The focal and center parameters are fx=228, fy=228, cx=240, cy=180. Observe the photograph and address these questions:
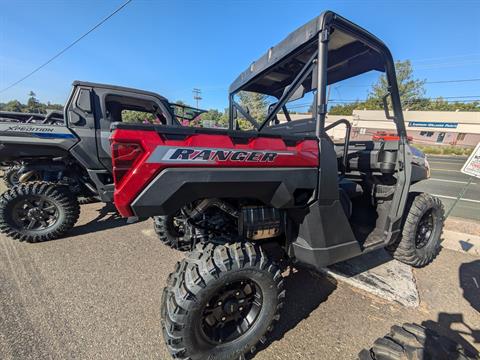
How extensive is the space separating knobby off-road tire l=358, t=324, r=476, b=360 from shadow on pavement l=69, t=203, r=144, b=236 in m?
4.13

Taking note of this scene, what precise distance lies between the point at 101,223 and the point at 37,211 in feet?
3.16

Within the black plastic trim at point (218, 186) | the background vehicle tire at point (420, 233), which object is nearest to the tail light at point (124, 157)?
the black plastic trim at point (218, 186)

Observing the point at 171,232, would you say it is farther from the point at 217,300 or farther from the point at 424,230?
the point at 424,230

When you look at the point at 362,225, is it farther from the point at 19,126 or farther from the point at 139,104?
the point at 19,126

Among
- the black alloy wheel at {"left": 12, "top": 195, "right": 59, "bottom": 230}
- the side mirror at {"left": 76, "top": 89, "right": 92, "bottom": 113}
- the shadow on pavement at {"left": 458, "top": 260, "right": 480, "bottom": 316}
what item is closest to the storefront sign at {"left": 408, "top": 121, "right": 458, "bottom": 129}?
the shadow on pavement at {"left": 458, "top": 260, "right": 480, "bottom": 316}

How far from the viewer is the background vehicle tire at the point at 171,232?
312cm

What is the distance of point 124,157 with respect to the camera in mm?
1275

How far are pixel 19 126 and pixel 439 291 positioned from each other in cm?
611

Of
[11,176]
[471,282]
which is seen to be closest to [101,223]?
[11,176]

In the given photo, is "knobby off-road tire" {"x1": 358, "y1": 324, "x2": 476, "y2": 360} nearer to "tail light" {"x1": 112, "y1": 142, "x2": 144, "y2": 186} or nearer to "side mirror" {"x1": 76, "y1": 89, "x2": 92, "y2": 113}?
"tail light" {"x1": 112, "y1": 142, "x2": 144, "y2": 186}

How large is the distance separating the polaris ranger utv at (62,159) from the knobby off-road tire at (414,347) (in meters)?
4.04

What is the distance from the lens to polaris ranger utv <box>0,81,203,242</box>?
3.51 m

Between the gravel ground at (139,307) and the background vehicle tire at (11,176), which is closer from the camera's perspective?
the gravel ground at (139,307)

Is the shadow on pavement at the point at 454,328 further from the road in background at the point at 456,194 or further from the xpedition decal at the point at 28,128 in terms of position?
the xpedition decal at the point at 28,128
